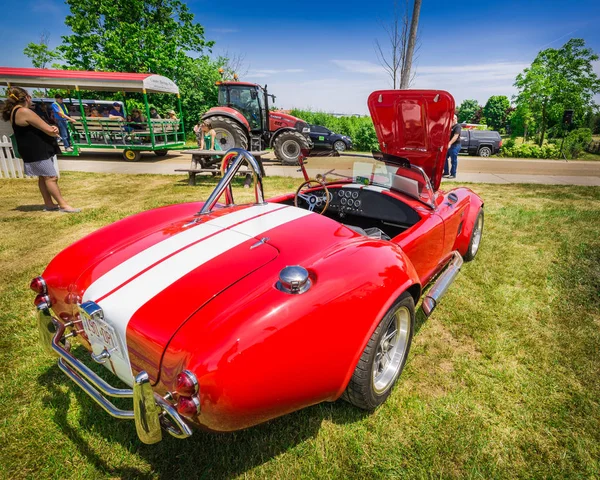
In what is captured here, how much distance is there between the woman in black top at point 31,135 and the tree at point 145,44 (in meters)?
16.6

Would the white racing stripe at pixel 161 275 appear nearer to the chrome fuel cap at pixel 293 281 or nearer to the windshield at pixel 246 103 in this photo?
the chrome fuel cap at pixel 293 281

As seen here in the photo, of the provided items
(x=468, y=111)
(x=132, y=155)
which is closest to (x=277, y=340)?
(x=132, y=155)

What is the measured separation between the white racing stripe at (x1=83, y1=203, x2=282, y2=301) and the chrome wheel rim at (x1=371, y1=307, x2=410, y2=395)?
1.13 metres

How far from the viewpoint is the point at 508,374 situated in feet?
7.59

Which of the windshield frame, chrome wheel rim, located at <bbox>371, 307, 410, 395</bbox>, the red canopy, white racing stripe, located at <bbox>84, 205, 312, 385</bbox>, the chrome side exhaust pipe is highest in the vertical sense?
the red canopy

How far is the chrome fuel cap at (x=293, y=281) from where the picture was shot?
1456 mm

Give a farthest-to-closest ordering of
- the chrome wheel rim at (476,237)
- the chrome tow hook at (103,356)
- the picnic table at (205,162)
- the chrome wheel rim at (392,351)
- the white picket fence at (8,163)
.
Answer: the white picket fence at (8,163)
the picnic table at (205,162)
the chrome wheel rim at (476,237)
the chrome wheel rim at (392,351)
the chrome tow hook at (103,356)

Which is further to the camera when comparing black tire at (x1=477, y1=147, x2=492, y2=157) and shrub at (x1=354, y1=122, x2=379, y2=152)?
black tire at (x1=477, y1=147, x2=492, y2=157)

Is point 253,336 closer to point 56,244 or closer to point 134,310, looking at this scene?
point 134,310

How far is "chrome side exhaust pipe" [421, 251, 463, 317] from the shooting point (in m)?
2.38

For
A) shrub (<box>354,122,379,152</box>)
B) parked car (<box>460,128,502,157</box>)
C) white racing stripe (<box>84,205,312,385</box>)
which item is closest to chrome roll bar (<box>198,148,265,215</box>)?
white racing stripe (<box>84,205,312,385</box>)

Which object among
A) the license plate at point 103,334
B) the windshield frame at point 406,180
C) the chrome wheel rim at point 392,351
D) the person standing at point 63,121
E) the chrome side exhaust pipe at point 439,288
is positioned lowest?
the chrome wheel rim at point 392,351

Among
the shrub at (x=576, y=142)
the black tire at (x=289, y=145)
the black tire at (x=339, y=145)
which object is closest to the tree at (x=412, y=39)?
the black tire at (x=289, y=145)

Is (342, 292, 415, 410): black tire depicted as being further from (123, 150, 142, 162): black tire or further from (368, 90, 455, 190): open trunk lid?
(123, 150, 142, 162): black tire
